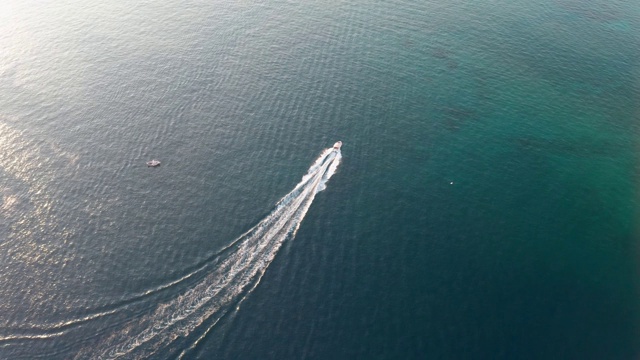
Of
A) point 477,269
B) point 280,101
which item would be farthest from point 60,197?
point 477,269

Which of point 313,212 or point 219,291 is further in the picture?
point 313,212

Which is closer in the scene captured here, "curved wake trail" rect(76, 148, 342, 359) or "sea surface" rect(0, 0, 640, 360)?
"curved wake trail" rect(76, 148, 342, 359)

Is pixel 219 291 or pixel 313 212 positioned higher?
pixel 313 212

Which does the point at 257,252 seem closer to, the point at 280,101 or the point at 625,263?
the point at 280,101

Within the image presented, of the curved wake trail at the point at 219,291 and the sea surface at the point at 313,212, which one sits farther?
the sea surface at the point at 313,212
